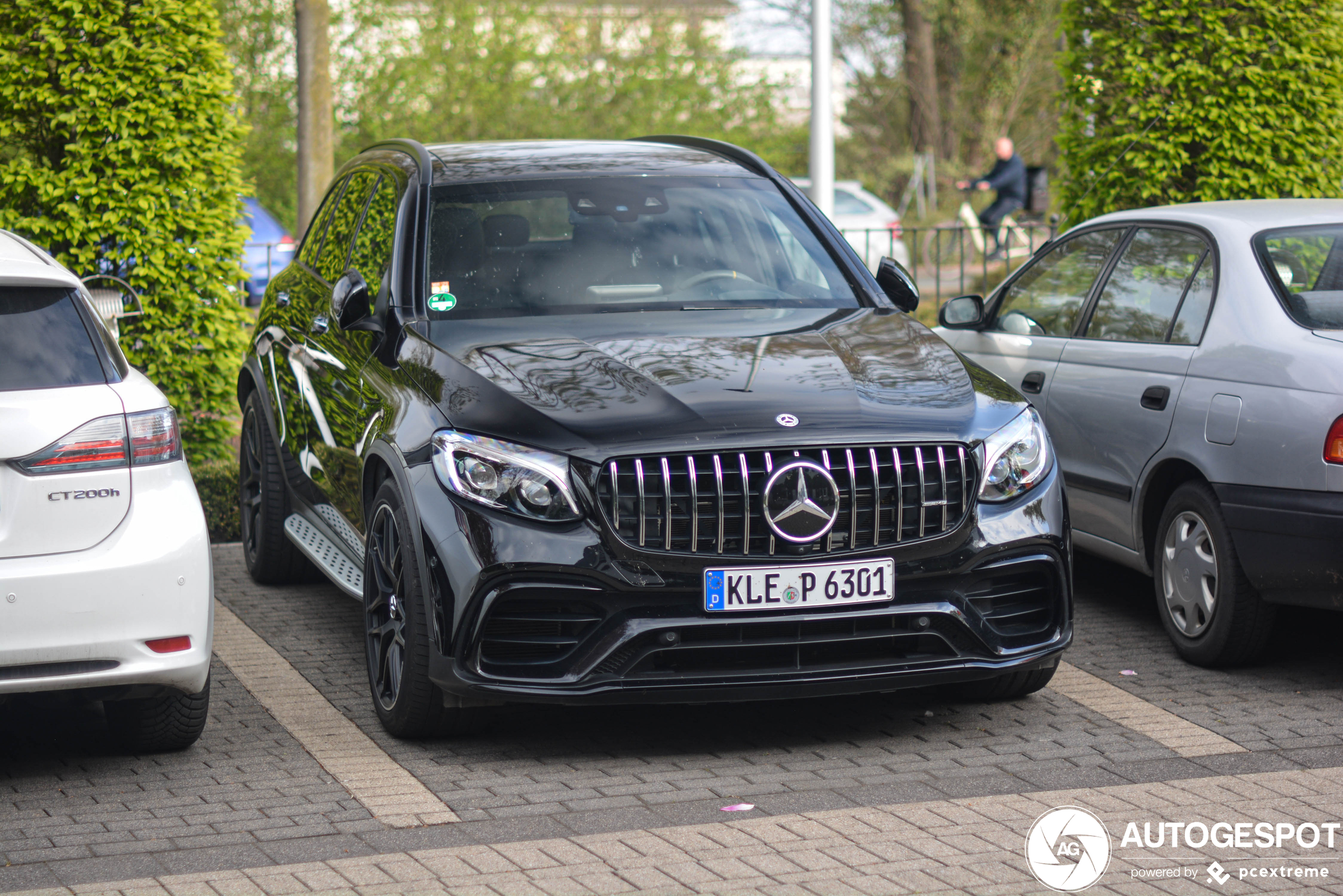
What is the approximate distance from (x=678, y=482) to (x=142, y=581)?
58.2 inches

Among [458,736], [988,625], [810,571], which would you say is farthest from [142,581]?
[988,625]

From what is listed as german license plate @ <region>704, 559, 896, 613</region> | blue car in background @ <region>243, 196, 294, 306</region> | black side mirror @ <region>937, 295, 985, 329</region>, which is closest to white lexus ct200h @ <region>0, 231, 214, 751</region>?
german license plate @ <region>704, 559, 896, 613</region>

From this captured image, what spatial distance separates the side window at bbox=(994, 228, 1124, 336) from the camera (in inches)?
265

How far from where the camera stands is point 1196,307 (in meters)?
5.91

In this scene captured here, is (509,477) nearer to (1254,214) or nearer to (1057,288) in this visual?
(1254,214)

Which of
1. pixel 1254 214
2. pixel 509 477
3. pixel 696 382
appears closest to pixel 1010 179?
pixel 1254 214

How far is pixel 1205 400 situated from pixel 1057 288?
57.9 inches

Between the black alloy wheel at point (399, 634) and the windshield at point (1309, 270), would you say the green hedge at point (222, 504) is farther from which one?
the windshield at point (1309, 270)

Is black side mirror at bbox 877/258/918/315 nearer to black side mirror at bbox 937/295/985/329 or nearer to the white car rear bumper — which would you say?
black side mirror at bbox 937/295/985/329

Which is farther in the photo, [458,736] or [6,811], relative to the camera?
[458,736]

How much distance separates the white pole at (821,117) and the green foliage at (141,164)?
193 inches

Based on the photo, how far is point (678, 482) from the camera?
4512mm

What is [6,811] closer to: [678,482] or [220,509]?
[678,482]

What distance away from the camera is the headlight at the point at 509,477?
178 inches
